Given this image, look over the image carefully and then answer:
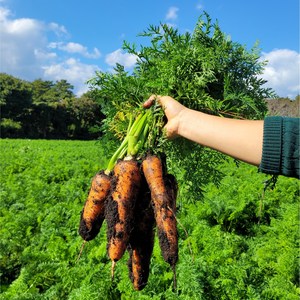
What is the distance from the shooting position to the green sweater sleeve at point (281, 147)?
182 cm

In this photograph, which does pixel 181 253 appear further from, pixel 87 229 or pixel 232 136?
pixel 232 136

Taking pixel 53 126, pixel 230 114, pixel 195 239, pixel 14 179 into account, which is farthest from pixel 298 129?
pixel 53 126

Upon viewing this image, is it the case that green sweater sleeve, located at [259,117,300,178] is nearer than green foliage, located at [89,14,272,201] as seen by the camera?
Yes

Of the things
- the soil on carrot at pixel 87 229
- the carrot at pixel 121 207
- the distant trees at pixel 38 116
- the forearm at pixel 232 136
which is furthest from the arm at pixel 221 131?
the distant trees at pixel 38 116

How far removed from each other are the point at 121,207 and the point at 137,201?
0.25 meters

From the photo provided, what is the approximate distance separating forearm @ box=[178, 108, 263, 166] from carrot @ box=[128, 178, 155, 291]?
0.55 m

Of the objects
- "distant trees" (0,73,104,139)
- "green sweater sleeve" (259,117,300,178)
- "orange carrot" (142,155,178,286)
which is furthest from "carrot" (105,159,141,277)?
"distant trees" (0,73,104,139)

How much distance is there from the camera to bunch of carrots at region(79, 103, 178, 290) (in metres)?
2.24

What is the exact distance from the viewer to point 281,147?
1.84 meters

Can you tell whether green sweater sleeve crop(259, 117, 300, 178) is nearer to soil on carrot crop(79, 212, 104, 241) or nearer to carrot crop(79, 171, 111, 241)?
carrot crop(79, 171, 111, 241)

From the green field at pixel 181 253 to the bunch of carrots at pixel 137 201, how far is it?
0.21m

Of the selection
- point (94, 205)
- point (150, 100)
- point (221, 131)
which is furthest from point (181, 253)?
point (221, 131)

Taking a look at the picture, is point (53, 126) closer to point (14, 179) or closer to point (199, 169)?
point (14, 179)

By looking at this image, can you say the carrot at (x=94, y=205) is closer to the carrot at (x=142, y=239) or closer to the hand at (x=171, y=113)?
the carrot at (x=142, y=239)
